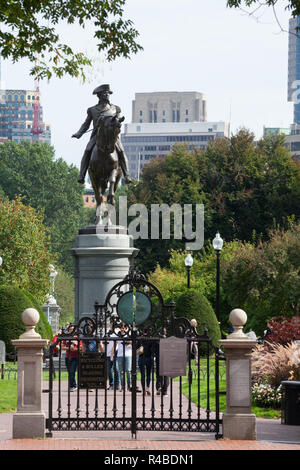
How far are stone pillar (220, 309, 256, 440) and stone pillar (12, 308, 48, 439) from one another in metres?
2.74

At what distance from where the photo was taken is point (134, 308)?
54.7 feet

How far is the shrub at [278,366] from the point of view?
19641mm

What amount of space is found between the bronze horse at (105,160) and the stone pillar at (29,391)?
12.6 metres

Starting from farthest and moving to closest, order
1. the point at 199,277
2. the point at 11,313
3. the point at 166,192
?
1. the point at 166,192
2. the point at 199,277
3. the point at 11,313

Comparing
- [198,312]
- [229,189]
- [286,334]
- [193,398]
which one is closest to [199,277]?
[229,189]

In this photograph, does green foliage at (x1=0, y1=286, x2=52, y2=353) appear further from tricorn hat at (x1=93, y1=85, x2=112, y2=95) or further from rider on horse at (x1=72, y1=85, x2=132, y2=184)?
tricorn hat at (x1=93, y1=85, x2=112, y2=95)

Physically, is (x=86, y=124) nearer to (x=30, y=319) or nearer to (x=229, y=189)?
(x=30, y=319)

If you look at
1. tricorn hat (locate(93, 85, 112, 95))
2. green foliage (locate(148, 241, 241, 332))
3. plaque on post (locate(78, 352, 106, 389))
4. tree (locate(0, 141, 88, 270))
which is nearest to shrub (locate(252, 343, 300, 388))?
plaque on post (locate(78, 352, 106, 389))

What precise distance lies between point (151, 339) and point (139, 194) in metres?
49.3

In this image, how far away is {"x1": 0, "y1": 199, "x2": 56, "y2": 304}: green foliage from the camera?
2363 inches

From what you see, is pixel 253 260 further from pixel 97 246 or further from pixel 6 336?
pixel 97 246

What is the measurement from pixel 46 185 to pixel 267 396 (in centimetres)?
7950
